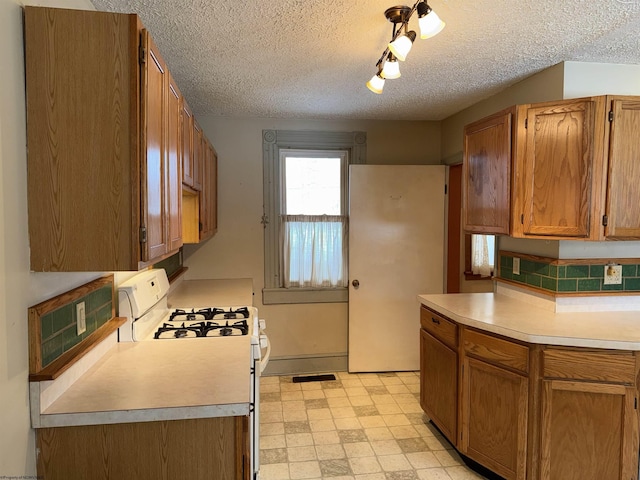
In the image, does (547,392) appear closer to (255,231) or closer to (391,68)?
(391,68)

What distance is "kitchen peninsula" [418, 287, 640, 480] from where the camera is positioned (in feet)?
5.85

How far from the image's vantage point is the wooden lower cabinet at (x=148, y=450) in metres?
1.23

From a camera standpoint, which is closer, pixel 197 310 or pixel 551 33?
pixel 551 33

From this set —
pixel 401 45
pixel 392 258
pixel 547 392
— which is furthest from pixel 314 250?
pixel 401 45

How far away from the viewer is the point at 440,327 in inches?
95.3

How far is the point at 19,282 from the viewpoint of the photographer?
1.12 metres

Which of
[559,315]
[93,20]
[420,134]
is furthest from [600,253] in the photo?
[93,20]

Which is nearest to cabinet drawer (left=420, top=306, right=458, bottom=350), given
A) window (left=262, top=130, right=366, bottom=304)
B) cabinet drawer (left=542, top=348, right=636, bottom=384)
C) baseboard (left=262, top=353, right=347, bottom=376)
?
cabinet drawer (left=542, top=348, right=636, bottom=384)

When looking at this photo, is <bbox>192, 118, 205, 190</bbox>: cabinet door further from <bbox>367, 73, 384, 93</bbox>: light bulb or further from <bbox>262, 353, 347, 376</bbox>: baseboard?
<bbox>262, 353, 347, 376</bbox>: baseboard

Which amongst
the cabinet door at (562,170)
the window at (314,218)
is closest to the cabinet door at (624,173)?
the cabinet door at (562,170)

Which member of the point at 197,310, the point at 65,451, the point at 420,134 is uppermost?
Result: the point at 420,134

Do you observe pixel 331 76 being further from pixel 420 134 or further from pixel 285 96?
pixel 420 134

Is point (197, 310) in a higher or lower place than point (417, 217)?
lower

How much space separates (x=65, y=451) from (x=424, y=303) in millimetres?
2063
